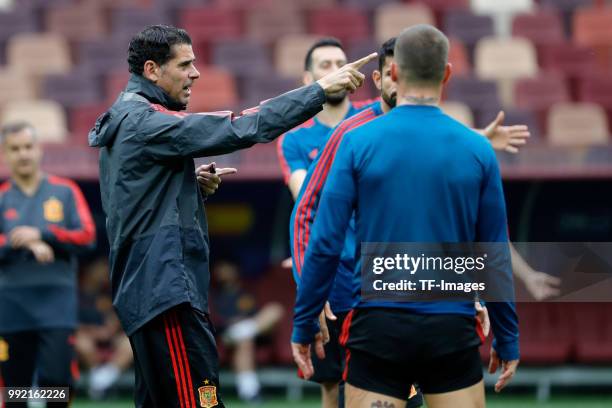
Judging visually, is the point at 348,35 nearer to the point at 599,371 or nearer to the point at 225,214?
the point at 225,214

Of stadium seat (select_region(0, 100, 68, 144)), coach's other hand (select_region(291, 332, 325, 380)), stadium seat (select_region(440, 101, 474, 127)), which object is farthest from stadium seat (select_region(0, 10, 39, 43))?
coach's other hand (select_region(291, 332, 325, 380))

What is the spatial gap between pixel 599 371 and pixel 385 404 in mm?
7483

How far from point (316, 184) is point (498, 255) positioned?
954 millimetres

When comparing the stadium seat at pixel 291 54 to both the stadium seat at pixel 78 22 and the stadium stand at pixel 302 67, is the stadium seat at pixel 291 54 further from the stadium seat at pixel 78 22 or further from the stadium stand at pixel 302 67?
the stadium seat at pixel 78 22

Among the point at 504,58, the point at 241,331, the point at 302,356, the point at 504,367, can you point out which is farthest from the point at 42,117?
the point at 504,367

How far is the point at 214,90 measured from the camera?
12.7 meters

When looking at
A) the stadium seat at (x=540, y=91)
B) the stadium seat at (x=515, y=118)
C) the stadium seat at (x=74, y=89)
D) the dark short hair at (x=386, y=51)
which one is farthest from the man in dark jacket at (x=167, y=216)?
the stadium seat at (x=540, y=91)

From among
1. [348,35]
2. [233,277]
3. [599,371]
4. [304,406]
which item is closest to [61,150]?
[233,277]

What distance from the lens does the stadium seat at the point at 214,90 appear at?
12602 mm

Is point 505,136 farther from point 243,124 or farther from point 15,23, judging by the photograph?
point 15,23

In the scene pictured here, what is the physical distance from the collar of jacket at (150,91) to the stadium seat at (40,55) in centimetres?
899

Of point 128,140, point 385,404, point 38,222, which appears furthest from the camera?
point 38,222

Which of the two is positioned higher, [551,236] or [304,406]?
[551,236]

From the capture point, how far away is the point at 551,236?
1177 centimetres
